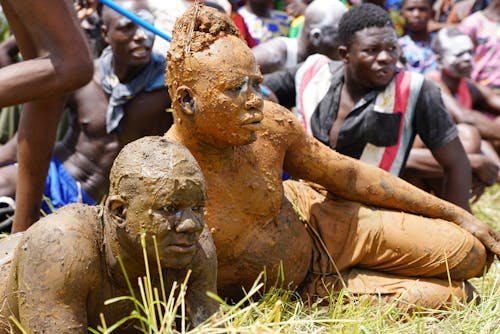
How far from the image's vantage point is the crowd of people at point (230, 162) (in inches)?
106

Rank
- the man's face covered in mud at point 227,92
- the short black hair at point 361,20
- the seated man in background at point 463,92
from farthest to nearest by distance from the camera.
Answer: the seated man in background at point 463,92, the short black hair at point 361,20, the man's face covered in mud at point 227,92

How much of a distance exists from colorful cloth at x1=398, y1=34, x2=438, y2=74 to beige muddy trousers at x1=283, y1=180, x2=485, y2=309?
11.2 ft

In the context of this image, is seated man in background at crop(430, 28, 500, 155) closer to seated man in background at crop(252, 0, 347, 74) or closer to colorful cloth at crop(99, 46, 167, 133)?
seated man in background at crop(252, 0, 347, 74)


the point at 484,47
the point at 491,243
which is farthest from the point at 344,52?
the point at 484,47

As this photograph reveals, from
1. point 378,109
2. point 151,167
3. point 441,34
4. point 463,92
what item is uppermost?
point 151,167

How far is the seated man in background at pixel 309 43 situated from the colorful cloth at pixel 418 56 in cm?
140

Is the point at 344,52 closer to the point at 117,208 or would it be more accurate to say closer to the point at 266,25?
the point at 266,25

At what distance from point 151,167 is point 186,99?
1.93ft

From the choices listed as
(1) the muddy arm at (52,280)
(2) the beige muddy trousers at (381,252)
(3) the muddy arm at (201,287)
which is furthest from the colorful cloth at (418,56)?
(1) the muddy arm at (52,280)

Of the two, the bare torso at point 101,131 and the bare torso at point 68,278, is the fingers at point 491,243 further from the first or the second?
the bare torso at point 101,131

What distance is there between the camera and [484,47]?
738cm

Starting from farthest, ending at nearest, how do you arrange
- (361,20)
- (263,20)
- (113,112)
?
(263,20), (113,112), (361,20)

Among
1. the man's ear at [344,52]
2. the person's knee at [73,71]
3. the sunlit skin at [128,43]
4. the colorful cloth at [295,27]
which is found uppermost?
the person's knee at [73,71]

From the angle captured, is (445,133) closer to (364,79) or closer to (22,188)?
(364,79)
